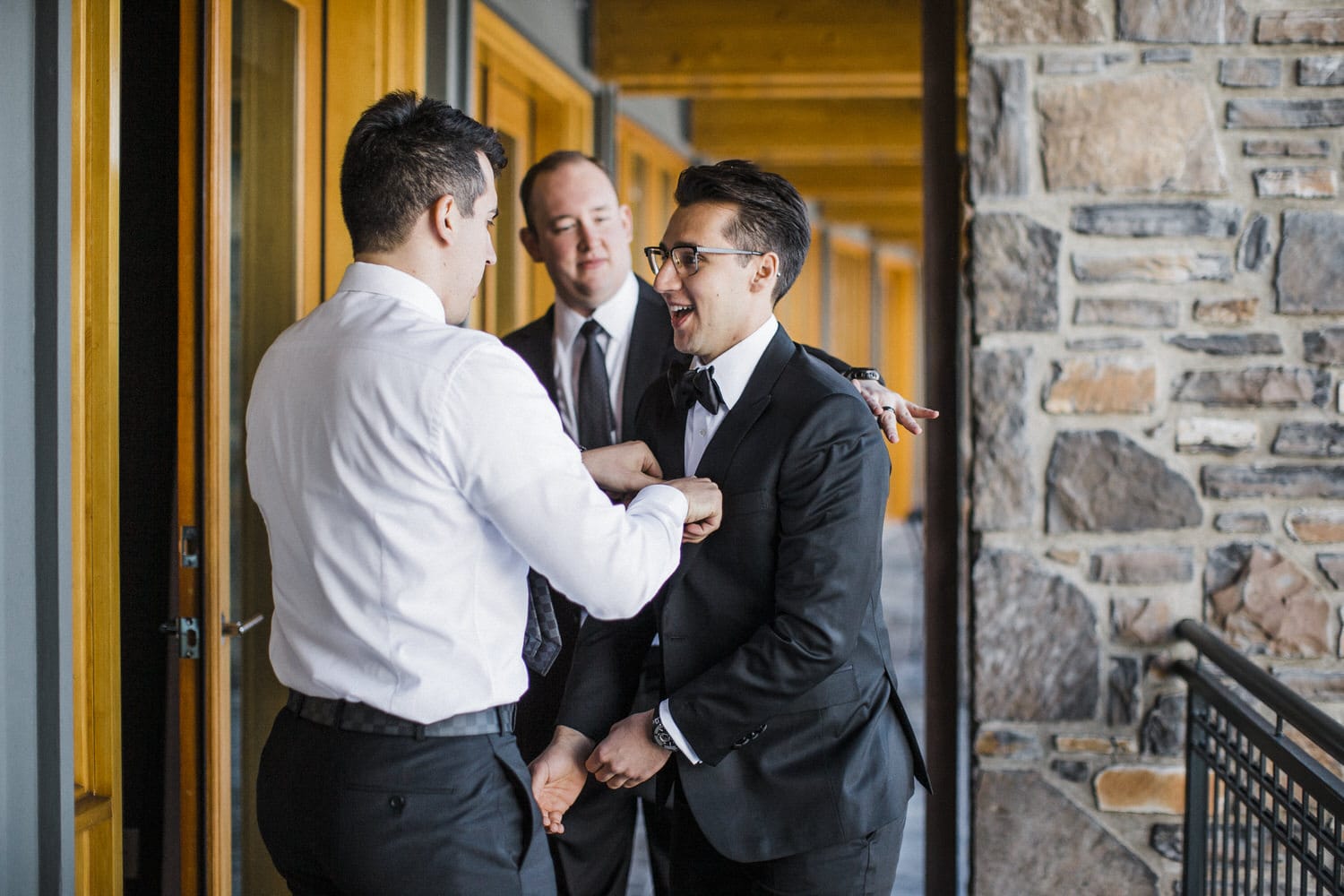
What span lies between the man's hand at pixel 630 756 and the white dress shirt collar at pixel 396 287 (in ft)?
2.24

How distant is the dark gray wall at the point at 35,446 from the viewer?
1.60 meters

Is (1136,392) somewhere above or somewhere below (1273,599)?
above

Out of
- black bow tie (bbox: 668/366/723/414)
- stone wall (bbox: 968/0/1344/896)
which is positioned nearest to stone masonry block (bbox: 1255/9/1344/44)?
stone wall (bbox: 968/0/1344/896)

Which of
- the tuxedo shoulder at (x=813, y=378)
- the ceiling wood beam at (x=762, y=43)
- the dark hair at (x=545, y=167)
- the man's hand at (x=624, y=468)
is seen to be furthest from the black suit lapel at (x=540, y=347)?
the ceiling wood beam at (x=762, y=43)

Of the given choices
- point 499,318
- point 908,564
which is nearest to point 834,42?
point 499,318

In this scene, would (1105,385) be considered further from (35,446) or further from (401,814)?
(35,446)

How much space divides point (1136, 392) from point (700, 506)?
1520 mm

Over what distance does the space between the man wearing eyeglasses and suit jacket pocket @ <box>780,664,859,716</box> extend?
717 mm

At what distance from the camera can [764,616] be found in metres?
1.77

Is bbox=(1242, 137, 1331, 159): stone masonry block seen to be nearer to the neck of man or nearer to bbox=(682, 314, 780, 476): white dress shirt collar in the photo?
bbox=(682, 314, 780, 476): white dress shirt collar

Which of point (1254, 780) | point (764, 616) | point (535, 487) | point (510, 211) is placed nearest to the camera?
point (535, 487)

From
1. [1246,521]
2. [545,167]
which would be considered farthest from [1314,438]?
[545,167]

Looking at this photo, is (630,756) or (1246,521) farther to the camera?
(1246,521)

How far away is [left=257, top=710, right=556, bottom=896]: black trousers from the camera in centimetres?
141
